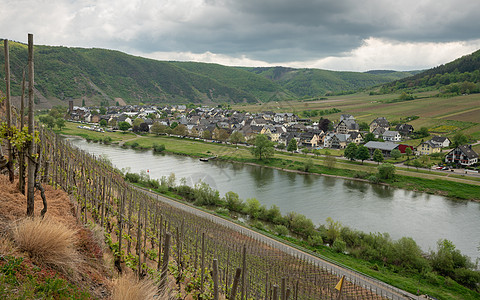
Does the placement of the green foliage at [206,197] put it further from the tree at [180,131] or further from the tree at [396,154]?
the tree at [180,131]

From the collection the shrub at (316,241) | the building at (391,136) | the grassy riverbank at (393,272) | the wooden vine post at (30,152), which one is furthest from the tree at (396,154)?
the wooden vine post at (30,152)

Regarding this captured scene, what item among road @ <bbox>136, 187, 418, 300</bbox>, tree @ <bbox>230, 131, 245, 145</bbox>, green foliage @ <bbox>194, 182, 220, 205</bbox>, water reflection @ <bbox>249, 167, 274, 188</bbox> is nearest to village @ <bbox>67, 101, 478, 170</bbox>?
tree @ <bbox>230, 131, 245, 145</bbox>

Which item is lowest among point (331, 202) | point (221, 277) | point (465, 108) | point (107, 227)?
point (331, 202)

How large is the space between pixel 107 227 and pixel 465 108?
240 feet

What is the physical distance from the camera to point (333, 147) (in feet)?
161

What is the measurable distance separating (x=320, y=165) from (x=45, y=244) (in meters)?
33.9

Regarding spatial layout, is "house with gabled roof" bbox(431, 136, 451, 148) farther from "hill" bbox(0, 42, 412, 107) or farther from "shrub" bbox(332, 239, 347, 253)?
"hill" bbox(0, 42, 412, 107)

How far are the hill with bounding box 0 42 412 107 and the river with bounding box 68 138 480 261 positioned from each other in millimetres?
58769

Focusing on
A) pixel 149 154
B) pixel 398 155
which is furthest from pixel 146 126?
pixel 398 155

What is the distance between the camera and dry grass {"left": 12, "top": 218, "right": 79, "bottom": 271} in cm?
429

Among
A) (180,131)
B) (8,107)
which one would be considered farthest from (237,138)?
(8,107)

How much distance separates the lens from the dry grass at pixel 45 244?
4289 mm

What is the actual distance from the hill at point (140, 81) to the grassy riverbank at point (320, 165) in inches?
1608

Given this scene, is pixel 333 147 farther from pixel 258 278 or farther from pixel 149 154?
pixel 258 278
